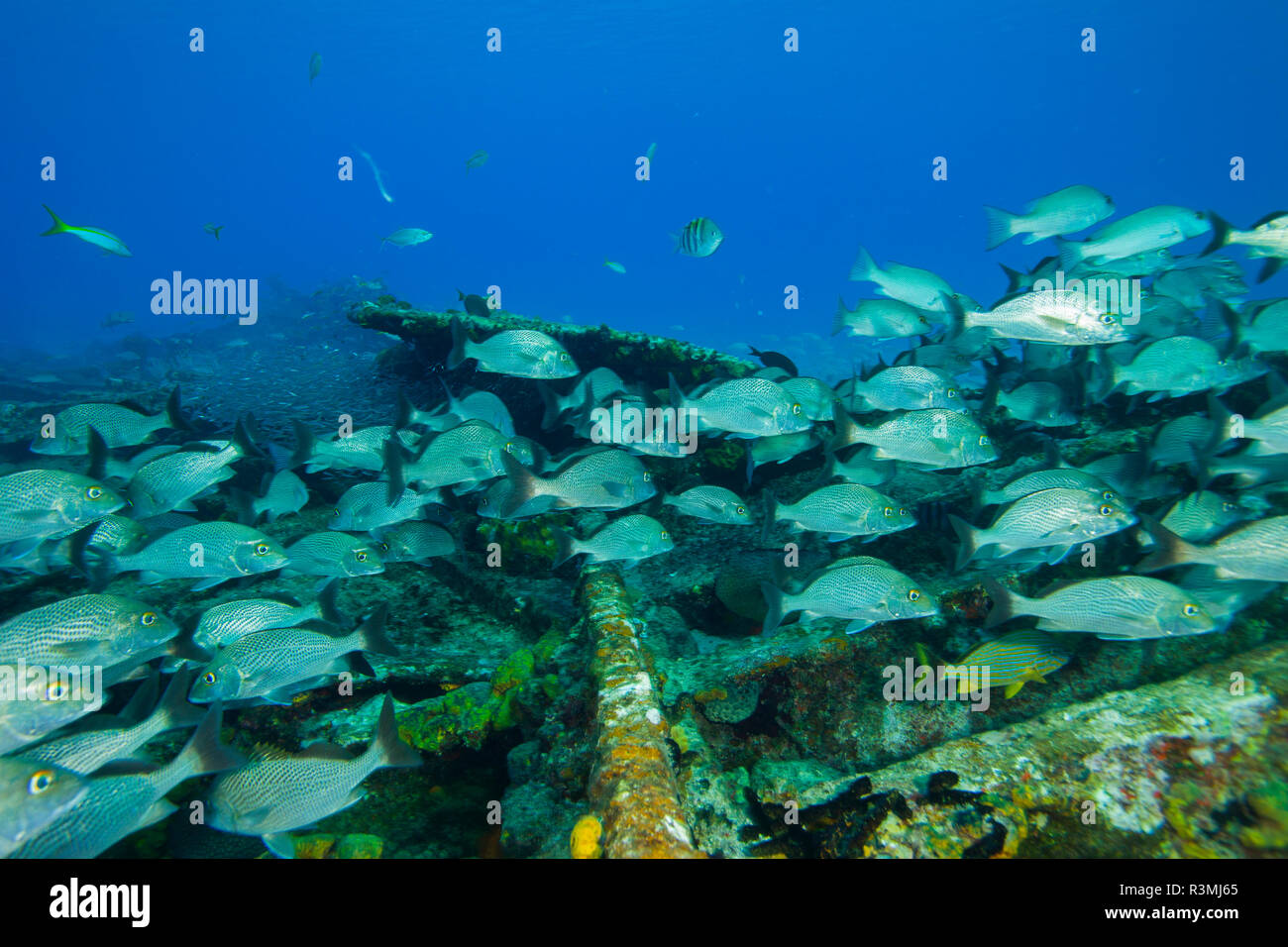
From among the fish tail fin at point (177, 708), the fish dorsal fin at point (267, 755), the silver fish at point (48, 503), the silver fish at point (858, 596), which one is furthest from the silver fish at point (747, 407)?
the silver fish at point (48, 503)

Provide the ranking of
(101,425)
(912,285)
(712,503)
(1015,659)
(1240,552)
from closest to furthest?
(1240,552) → (1015,659) → (712,503) → (101,425) → (912,285)

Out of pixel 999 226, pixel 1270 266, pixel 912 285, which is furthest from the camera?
pixel 912 285

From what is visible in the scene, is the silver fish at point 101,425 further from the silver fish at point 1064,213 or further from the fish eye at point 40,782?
the silver fish at point 1064,213

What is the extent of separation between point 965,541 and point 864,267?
15.8ft

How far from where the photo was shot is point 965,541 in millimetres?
3377

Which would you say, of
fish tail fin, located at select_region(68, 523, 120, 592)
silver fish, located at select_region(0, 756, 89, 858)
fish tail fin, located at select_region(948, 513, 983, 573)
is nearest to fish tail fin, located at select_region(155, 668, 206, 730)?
silver fish, located at select_region(0, 756, 89, 858)

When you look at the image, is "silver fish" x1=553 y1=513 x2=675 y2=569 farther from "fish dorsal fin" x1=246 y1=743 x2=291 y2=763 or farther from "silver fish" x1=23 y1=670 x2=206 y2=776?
"silver fish" x1=23 y1=670 x2=206 y2=776

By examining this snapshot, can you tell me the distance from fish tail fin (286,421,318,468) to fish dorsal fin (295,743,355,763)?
128 inches

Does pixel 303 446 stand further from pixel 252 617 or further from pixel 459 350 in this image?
pixel 252 617

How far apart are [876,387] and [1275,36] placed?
129884 millimetres

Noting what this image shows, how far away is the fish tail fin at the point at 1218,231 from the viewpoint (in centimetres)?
483

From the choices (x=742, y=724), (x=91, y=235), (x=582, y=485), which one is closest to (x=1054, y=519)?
(x=742, y=724)

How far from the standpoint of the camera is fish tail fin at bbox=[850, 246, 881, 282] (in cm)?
681
